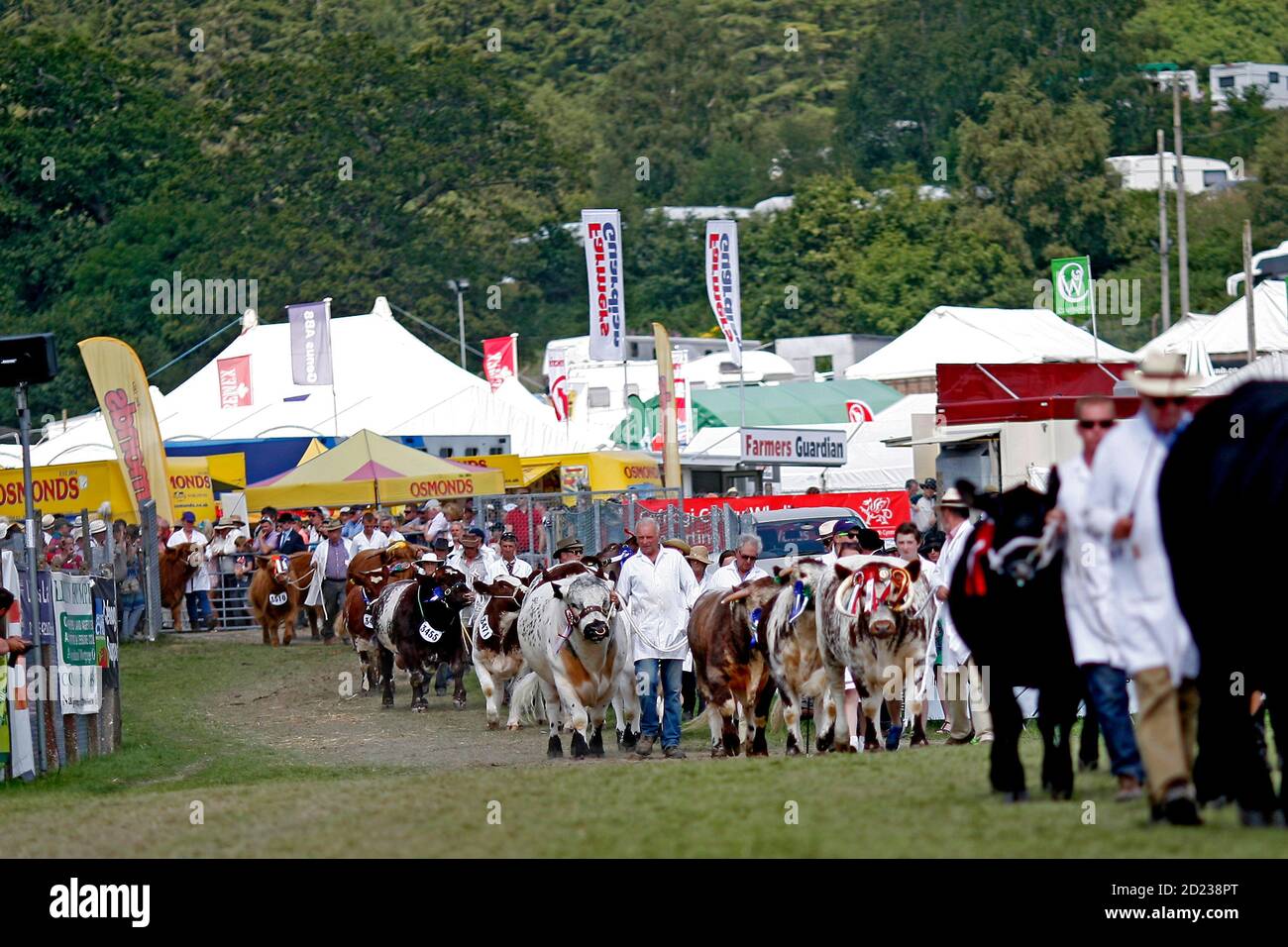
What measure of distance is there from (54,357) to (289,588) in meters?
17.9

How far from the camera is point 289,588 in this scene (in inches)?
1416

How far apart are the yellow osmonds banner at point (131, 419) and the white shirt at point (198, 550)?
555 mm

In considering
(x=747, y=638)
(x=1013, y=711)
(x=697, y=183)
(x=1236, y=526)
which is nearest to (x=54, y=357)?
(x=747, y=638)

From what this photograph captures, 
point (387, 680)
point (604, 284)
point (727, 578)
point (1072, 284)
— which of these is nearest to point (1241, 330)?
point (1072, 284)

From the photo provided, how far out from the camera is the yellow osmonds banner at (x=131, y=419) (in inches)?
1459

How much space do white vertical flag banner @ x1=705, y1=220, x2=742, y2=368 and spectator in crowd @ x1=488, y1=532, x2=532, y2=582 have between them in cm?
2217

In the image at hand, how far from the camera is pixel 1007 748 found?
11.5 meters

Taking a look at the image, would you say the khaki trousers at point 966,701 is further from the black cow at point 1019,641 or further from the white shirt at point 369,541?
the white shirt at point 369,541

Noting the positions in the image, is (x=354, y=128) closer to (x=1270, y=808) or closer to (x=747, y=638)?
(x=747, y=638)

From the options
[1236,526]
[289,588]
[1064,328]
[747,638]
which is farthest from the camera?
[1064,328]

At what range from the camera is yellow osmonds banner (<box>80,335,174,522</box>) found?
37.1 m

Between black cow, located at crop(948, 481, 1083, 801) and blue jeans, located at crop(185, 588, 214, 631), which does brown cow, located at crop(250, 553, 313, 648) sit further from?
black cow, located at crop(948, 481, 1083, 801)

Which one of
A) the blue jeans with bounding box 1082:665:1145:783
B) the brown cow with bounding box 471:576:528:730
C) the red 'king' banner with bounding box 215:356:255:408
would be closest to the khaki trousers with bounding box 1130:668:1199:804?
the blue jeans with bounding box 1082:665:1145:783

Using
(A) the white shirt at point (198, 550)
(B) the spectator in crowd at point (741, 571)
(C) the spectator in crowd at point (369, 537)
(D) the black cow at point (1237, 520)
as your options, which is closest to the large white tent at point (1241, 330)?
(C) the spectator in crowd at point (369, 537)
